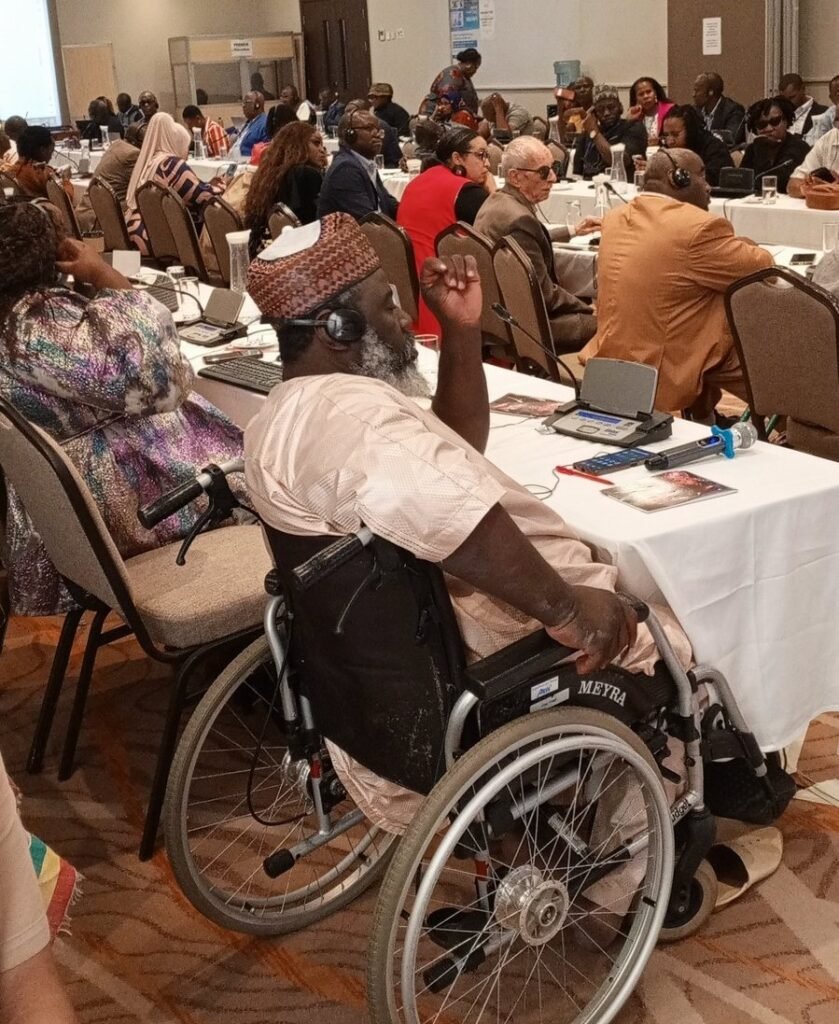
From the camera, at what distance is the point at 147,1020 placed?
82.0 inches

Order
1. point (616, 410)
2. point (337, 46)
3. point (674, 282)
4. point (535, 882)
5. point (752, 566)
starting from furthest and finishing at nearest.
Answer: point (337, 46)
point (674, 282)
point (616, 410)
point (752, 566)
point (535, 882)

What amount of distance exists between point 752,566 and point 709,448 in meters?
0.28

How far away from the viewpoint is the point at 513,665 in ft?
5.62

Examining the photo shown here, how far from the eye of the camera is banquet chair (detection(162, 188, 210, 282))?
6.68 meters

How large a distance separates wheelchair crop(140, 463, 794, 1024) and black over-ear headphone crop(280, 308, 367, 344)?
0.27 m

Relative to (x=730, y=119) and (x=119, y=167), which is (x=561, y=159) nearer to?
(x=730, y=119)

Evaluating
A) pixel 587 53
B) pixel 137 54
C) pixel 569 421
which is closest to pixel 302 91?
pixel 137 54

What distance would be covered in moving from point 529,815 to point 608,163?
667 cm

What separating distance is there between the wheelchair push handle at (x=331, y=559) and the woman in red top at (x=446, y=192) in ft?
12.3

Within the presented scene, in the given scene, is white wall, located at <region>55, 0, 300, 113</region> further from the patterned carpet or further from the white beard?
the white beard

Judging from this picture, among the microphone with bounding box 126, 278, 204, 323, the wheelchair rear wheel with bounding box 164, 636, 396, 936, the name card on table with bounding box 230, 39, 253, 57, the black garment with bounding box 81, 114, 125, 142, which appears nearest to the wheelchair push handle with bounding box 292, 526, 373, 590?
the wheelchair rear wheel with bounding box 164, 636, 396, 936

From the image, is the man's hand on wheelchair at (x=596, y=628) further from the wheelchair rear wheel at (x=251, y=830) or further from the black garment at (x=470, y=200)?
the black garment at (x=470, y=200)

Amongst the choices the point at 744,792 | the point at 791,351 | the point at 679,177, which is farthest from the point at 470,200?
the point at 744,792

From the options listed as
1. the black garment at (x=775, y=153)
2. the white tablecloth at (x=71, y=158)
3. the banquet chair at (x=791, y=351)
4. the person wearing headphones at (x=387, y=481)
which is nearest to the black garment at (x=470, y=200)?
the banquet chair at (x=791, y=351)
